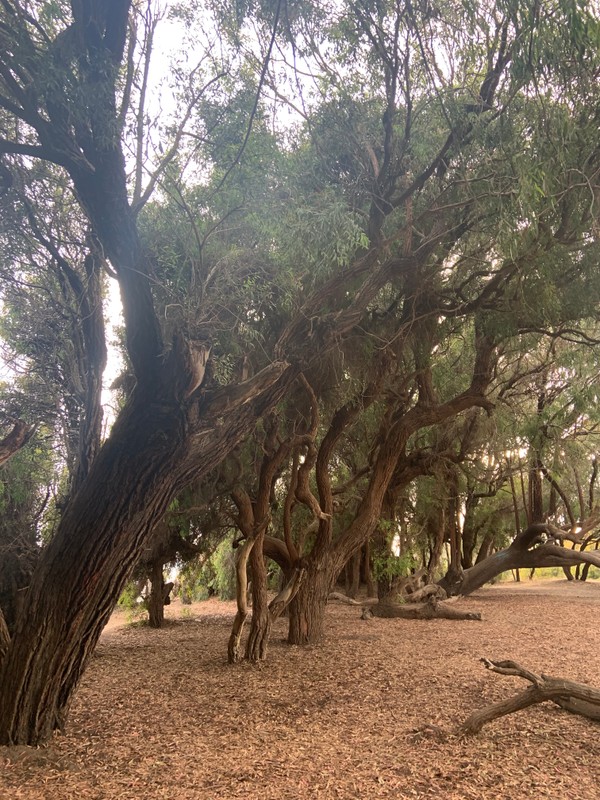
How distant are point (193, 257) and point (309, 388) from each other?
2208 mm

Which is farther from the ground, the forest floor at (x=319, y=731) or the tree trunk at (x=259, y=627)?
the tree trunk at (x=259, y=627)

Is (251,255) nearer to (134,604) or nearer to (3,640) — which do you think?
(3,640)

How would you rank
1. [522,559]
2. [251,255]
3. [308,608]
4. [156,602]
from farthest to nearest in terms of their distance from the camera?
1. [522,559]
2. [156,602]
3. [308,608]
4. [251,255]

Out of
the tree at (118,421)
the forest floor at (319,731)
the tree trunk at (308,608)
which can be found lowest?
the forest floor at (319,731)

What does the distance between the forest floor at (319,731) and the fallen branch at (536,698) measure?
11 cm

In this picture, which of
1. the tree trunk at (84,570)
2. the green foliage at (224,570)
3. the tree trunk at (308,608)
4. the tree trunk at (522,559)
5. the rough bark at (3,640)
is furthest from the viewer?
the green foliage at (224,570)

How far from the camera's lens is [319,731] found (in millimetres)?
4738

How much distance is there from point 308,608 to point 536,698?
174 inches

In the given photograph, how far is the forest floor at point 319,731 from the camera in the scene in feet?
11.9

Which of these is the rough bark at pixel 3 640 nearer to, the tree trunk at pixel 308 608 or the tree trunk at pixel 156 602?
the tree trunk at pixel 308 608

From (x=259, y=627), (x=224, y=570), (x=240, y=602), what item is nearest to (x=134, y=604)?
(x=224, y=570)

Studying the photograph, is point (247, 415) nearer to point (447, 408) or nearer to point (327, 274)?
point (327, 274)

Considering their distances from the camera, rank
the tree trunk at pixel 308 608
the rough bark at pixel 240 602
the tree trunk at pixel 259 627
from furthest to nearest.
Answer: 1. the tree trunk at pixel 308 608
2. the tree trunk at pixel 259 627
3. the rough bark at pixel 240 602

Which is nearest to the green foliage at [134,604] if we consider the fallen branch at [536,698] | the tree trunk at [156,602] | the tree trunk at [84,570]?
the tree trunk at [156,602]
